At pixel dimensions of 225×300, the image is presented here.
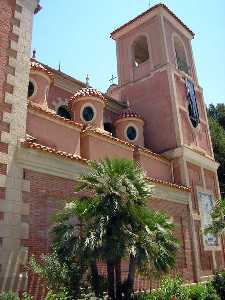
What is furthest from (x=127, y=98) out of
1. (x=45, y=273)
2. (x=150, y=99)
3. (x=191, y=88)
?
(x=45, y=273)

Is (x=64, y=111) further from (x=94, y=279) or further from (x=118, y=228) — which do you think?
(x=94, y=279)

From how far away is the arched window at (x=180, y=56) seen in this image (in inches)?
1056

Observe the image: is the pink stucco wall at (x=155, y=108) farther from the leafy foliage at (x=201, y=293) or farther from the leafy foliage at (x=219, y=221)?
the leafy foliage at (x=201, y=293)

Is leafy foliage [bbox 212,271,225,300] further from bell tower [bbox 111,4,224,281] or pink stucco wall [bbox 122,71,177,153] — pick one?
pink stucco wall [bbox 122,71,177,153]

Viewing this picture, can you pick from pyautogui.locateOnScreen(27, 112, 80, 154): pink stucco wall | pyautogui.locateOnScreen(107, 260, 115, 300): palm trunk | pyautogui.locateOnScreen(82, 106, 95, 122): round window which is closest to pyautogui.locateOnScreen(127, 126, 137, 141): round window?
pyautogui.locateOnScreen(82, 106, 95, 122): round window

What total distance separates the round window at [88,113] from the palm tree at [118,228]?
25.9 feet

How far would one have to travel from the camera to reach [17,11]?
A: 13.9 meters

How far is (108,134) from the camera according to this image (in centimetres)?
1844

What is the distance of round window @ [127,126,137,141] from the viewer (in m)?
21.5

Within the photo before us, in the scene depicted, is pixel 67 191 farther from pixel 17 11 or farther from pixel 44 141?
pixel 17 11

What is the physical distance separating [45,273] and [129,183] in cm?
342

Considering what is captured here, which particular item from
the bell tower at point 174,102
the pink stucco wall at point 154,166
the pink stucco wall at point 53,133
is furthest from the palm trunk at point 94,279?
the bell tower at point 174,102

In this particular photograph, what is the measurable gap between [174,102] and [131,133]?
3653mm

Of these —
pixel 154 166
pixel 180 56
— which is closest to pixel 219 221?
pixel 154 166
